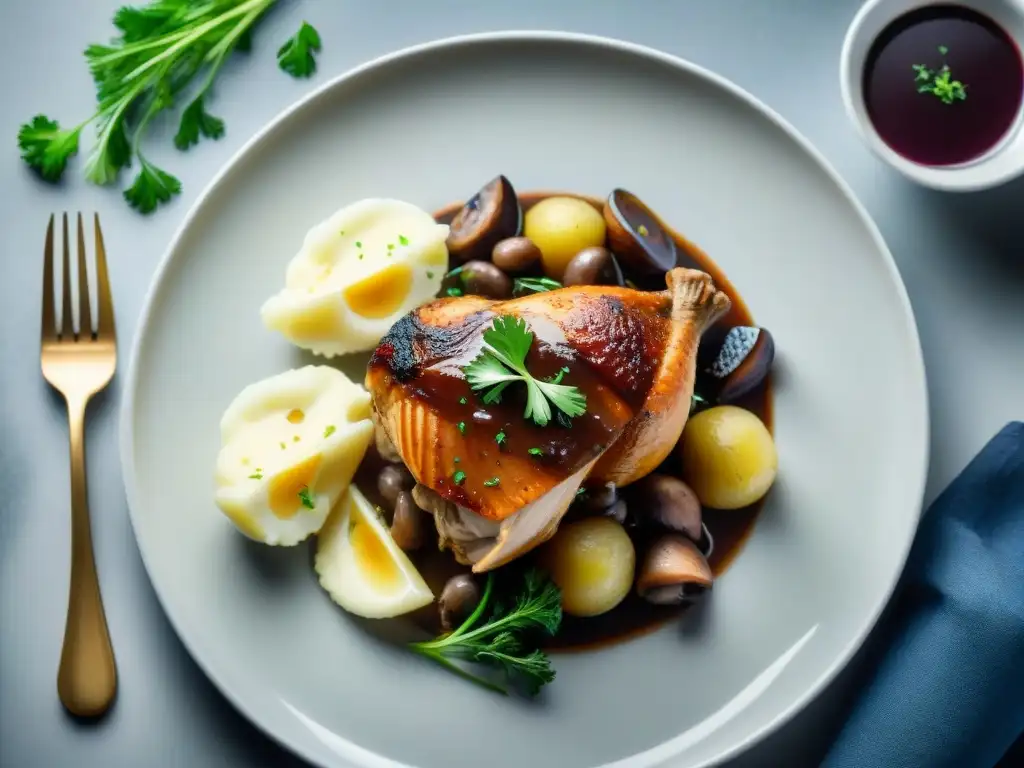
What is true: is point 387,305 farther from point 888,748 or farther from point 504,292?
point 888,748

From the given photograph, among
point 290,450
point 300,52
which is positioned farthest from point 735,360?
point 300,52

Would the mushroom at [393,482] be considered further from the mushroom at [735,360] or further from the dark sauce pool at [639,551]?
the mushroom at [735,360]

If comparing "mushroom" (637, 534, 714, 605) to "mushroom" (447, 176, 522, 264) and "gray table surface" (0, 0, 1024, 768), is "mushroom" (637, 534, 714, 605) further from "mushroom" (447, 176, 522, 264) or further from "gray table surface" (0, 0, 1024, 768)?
"mushroom" (447, 176, 522, 264)

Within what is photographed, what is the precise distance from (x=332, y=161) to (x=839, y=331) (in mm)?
1627

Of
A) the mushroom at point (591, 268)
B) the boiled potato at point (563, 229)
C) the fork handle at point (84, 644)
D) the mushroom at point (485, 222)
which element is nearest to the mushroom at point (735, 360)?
the mushroom at point (591, 268)

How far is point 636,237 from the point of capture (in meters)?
2.97

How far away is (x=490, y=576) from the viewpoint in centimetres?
285

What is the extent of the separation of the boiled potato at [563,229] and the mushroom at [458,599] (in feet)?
3.20

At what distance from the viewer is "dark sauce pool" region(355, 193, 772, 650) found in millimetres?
2943

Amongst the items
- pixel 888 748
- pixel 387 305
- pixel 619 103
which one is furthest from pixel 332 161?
pixel 888 748

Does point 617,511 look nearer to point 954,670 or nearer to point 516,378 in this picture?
point 516,378

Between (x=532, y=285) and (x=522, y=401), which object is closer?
(x=522, y=401)

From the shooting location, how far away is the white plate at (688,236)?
2.90m

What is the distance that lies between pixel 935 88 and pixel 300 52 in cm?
195
